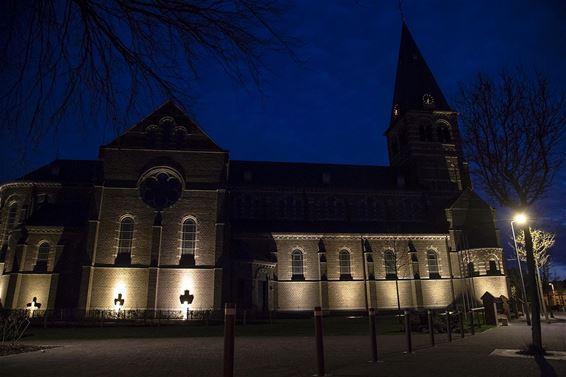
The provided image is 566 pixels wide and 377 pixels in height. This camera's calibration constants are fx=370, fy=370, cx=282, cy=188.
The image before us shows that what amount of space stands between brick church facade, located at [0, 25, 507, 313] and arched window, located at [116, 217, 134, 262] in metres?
0.09

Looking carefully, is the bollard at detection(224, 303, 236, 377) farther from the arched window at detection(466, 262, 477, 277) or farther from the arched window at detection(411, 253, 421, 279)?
the arched window at detection(466, 262, 477, 277)

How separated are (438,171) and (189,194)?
3035 cm

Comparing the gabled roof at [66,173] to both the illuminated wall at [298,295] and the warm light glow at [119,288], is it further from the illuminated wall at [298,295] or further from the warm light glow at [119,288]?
the illuminated wall at [298,295]

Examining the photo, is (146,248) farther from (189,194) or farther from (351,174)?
(351,174)

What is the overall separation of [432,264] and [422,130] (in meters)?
17.2

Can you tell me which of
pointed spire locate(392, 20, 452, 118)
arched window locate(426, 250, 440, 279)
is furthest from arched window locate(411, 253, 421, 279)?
pointed spire locate(392, 20, 452, 118)

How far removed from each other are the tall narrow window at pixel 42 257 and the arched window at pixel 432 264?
35450 millimetres

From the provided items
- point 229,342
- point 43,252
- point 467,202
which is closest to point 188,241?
point 43,252

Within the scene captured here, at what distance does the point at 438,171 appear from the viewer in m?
45.0

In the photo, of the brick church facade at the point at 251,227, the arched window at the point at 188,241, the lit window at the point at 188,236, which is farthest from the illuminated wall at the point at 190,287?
the lit window at the point at 188,236

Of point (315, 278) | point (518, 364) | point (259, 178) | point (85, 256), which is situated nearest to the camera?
point (518, 364)

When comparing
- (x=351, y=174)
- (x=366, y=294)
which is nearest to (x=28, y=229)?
(x=366, y=294)

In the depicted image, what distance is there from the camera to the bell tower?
4478 cm

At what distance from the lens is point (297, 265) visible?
3600cm
